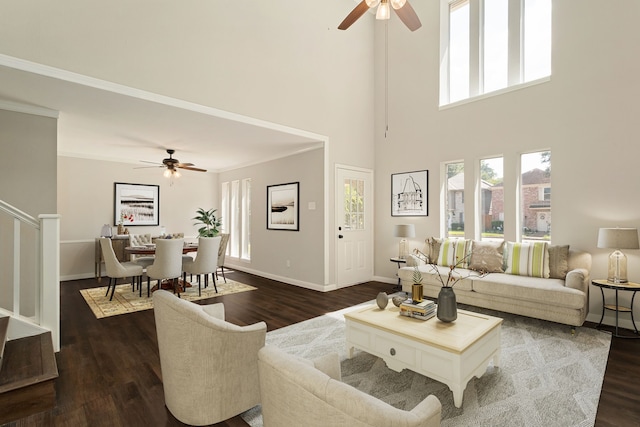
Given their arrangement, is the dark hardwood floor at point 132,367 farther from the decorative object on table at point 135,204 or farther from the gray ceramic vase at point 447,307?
the decorative object on table at point 135,204

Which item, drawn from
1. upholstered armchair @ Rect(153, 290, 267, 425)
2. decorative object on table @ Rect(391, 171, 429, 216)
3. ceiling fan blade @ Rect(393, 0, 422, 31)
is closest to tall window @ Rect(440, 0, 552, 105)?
decorative object on table @ Rect(391, 171, 429, 216)

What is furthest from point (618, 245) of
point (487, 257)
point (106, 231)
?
point (106, 231)

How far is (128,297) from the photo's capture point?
4.96m

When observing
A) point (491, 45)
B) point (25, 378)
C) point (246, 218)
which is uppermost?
point (491, 45)

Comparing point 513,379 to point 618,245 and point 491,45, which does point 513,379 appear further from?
point 491,45

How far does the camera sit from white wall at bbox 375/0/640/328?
12.5ft

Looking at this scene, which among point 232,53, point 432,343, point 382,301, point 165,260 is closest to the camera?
point 432,343

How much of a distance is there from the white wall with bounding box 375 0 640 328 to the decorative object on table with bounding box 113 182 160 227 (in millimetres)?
6034

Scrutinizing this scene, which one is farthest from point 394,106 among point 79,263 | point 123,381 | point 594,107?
point 79,263

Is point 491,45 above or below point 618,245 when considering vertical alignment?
above

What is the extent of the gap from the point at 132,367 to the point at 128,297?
2626 millimetres

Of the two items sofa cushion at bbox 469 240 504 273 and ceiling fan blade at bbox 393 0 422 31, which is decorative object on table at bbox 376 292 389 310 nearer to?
sofa cushion at bbox 469 240 504 273

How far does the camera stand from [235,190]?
26.1 feet

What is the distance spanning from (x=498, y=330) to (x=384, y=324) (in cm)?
96
